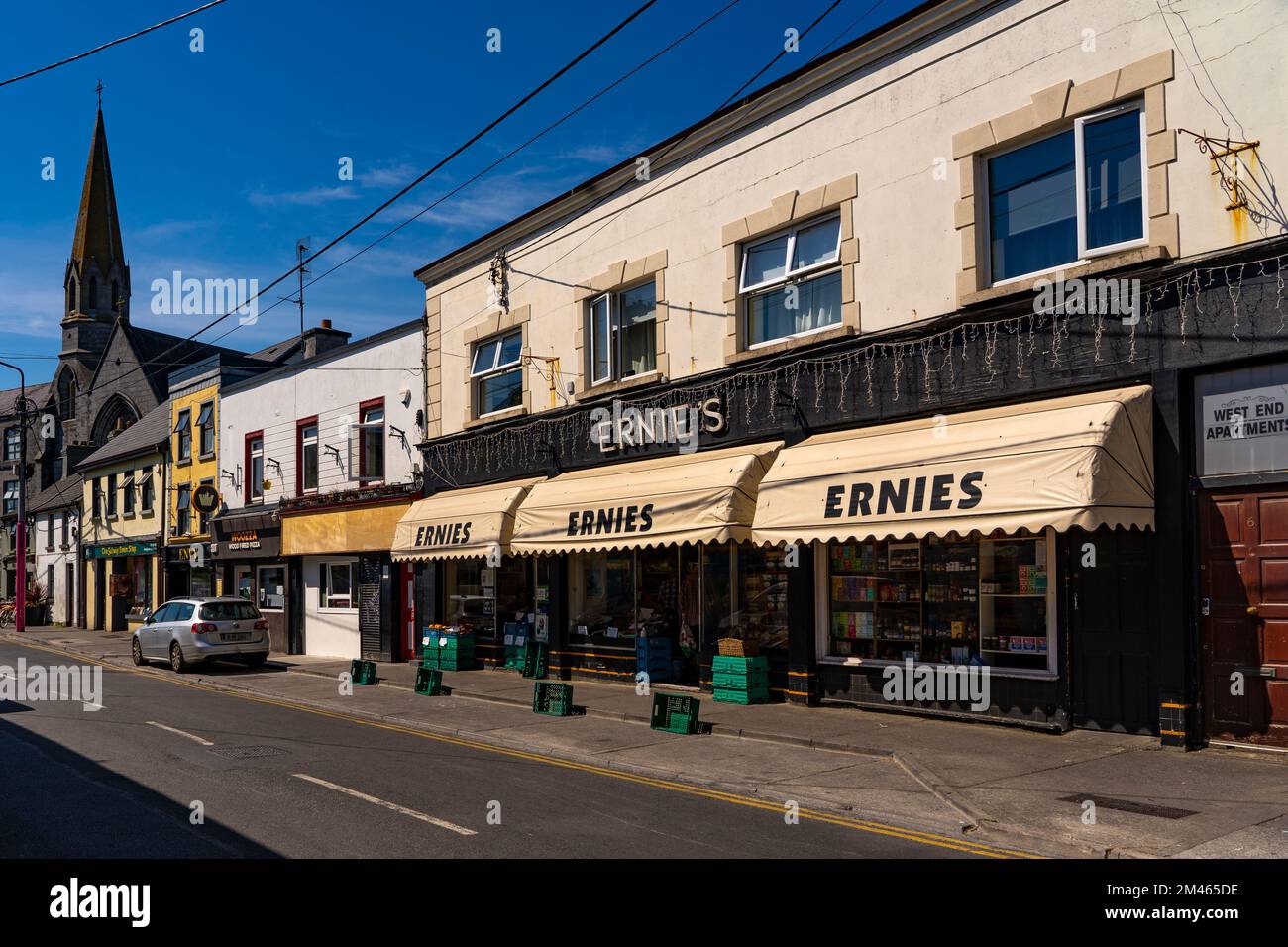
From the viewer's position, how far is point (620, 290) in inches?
744

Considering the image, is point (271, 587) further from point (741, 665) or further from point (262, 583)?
point (741, 665)

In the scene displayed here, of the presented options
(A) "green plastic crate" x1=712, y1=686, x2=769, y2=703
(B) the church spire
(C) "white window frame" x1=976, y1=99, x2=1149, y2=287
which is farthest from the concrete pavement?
(B) the church spire

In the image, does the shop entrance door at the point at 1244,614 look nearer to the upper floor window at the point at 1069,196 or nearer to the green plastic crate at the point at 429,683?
the upper floor window at the point at 1069,196

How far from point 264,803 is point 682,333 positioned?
10.3 meters

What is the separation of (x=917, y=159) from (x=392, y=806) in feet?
32.6

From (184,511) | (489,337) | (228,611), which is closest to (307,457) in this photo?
(228,611)

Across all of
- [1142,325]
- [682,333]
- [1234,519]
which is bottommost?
[1234,519]

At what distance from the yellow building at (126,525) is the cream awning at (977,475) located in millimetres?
29666

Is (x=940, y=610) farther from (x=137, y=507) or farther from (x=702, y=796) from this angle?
(x=137, y=507)

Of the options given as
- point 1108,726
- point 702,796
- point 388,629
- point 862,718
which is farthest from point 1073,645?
point 388,629

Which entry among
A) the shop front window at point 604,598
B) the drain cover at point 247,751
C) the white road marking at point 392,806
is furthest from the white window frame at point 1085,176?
the drain cover at point 247,751

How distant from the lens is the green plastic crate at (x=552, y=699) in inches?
606

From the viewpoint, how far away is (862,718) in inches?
544
